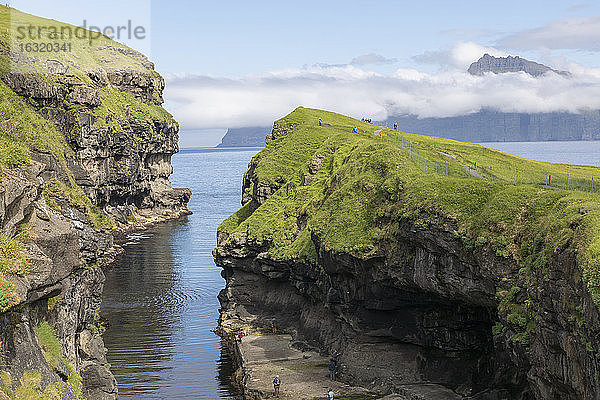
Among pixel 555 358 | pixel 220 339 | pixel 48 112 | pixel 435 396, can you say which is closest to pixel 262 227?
pixel 220 339

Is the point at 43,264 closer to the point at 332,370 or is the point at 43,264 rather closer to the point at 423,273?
the point at 423,273

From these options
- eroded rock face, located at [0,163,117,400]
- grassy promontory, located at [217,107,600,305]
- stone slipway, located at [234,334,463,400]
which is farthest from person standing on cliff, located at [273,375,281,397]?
eroded rock face, located at [0,163,117,400]

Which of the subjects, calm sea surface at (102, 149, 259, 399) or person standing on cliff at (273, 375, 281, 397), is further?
calm sea surface at (102, 149, 259, 399)

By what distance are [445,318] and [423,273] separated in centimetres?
699

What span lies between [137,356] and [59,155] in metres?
26.9

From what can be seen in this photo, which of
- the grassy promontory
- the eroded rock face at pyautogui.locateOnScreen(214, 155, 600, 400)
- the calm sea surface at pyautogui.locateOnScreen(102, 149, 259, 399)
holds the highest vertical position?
the grassy promontory

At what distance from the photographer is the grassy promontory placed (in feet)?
160

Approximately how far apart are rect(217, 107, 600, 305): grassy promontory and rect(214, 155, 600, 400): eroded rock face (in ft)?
4.43

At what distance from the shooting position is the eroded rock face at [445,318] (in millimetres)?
42875

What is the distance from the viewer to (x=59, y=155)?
221 feet

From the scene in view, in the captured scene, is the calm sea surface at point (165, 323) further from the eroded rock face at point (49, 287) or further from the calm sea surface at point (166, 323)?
the eroded rock face at point (49, 287)

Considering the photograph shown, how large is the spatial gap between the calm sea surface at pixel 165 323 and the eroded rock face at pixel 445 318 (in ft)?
28.0

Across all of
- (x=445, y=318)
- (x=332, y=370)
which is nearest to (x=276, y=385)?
(x=332, y=370)

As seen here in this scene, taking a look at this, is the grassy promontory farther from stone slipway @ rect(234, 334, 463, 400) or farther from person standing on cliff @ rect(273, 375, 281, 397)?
person standing on cliff @ rect(273, 375, 281, 397)
